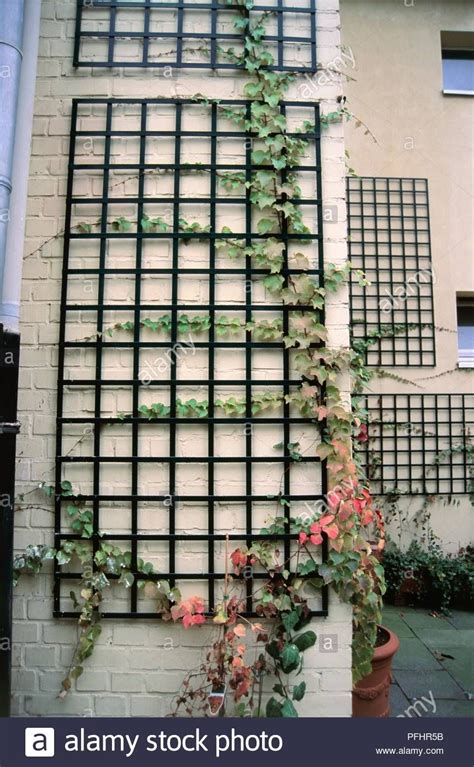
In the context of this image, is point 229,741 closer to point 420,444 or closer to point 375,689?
point 375,689

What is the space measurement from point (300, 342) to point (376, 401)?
2764 mm

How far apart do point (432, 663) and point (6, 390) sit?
3121mm

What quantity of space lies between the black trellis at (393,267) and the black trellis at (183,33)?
2.63 meters

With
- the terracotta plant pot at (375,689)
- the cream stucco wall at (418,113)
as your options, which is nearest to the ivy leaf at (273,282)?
the terracotta plant pot at (375,689)

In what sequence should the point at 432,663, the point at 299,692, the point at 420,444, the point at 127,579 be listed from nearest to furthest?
the point at 299,692 → the point at 127,579 → the point at 432,663 → the point at 420,444

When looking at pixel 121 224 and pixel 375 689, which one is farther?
pixel 375 689

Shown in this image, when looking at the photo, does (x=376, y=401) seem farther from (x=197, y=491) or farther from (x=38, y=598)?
(x=38, y=598)

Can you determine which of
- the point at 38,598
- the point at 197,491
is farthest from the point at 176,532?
the point at 38,598

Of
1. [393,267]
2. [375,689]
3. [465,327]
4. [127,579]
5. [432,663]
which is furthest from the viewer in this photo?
[465,327]

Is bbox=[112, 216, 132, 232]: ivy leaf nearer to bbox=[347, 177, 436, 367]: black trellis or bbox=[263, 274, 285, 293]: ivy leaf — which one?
bbox=[263, 274, 285, 293]: ivy leaf

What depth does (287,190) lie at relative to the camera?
1992mm

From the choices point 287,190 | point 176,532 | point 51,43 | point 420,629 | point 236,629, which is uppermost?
point 51,43

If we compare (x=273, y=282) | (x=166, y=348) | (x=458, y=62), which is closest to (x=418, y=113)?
(x=458, y=62)

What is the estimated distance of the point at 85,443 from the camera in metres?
1.94
